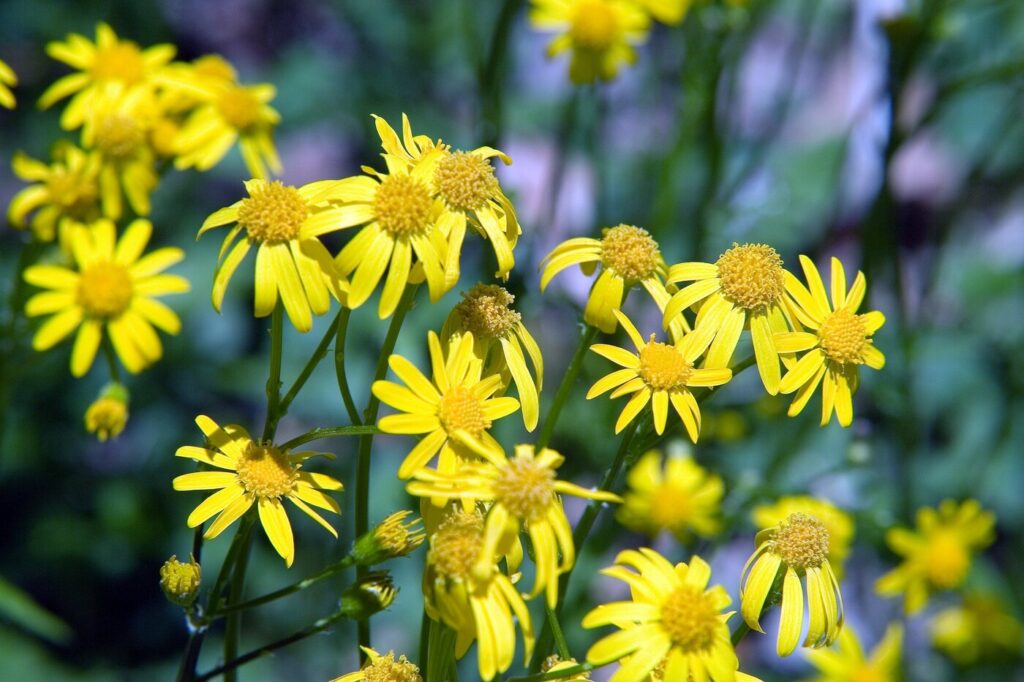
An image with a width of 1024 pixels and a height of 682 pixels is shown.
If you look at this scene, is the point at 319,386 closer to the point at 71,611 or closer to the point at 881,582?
the point at 71,611

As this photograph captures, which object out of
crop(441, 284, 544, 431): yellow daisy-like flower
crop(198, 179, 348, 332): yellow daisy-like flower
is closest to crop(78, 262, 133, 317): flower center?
crop(198, 179, 348, 332): yellow daisy-like flower

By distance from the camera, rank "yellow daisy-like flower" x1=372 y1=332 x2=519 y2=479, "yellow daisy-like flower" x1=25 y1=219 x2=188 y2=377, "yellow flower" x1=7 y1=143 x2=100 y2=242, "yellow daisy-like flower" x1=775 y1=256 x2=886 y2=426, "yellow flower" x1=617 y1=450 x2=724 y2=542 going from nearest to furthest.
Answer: "yellow daisy-like flower" x1=372 y1=332 x2=519 y2=479, "yellow daisy-like flower" x1=775 y1=256 x2=886 y2=426, "yellow daisy-like flower" x1=25 y1=219 x2=188 y2=377, "yellow flower" x1=7 y1=143 x2=100 y2=242, "yellow flower" x1=617 y1=450 x2=724 y2=542

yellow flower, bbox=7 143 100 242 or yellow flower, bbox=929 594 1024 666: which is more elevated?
yellow flower, bbox=7 143 100 242

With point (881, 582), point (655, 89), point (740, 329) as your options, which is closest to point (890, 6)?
point (655, 89)

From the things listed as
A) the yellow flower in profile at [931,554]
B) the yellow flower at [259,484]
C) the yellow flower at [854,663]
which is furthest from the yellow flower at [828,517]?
the yellow flower at [259,484]

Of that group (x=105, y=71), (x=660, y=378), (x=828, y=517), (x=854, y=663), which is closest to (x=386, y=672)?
(x=660, y=378)

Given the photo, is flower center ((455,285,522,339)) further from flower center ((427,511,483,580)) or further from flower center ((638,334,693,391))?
flower center ((427,511,483,580))
